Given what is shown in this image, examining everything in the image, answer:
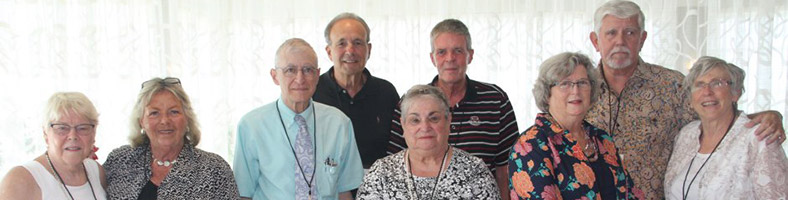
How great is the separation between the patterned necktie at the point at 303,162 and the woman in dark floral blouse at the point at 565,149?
39.3 inches

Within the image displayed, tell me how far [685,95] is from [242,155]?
2303mm

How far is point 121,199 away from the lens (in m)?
2.73

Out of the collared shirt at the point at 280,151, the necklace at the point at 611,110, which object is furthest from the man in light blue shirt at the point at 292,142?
the necklace at the point at 611,110

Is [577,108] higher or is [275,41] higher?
[275,41]

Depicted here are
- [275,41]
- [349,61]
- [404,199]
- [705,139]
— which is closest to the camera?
[404,199]

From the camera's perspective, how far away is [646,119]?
3.11 meters

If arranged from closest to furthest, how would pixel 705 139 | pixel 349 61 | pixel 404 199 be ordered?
pixel 404 199 → pixel 705 139 → pixel 349 61

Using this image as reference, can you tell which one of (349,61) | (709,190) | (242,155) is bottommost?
(709,190)

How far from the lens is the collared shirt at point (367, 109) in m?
3.35

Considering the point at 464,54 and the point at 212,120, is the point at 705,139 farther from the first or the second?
the point at 212,120

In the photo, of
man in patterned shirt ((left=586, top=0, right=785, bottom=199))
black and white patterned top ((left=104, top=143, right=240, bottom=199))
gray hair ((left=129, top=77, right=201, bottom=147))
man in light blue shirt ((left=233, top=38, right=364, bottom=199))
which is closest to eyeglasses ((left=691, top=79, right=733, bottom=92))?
man in patterned shirt ((left=586, top=0, right=785, bottom=199))

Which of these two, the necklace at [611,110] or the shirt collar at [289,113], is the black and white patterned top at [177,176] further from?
the necklace at [611,110]

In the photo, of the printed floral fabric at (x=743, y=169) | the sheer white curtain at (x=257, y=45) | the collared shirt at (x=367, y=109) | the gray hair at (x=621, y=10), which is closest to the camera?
the printed floral fabric at (x=743, y=169)

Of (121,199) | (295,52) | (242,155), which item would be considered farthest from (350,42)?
(121,199)
